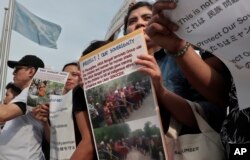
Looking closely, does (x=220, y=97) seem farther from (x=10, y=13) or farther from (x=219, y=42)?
(x=10, y=13)

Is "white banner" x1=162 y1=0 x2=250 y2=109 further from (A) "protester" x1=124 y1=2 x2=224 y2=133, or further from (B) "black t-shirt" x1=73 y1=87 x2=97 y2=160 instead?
(B) "black t-shirt" x1=73 y1=87 x2=97 y2=160

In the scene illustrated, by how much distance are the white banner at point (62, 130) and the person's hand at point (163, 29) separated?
793 millimetres

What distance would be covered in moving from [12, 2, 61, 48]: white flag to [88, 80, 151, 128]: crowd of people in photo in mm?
5280

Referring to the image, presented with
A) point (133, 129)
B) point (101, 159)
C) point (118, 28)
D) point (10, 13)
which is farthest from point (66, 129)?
point (10, 13)

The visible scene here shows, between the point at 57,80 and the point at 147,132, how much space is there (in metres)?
1.23

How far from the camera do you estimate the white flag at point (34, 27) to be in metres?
6.70

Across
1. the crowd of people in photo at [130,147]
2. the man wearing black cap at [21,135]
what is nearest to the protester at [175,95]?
the crowd of people in photo at [130,147]

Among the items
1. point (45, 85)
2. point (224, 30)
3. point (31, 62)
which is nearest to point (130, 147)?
point (224, 30)

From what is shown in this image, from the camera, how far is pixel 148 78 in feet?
4.22

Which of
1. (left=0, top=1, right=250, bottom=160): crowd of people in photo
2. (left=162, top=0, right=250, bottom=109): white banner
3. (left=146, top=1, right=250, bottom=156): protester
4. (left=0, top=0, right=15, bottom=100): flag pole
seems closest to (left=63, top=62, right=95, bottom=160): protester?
(left=0, top=1, right=250, bottom=160): crowd of people in photo

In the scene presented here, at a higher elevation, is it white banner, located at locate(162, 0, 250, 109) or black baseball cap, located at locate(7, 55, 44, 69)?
black baseball cap, located at locate(7, 55, 44, 69)

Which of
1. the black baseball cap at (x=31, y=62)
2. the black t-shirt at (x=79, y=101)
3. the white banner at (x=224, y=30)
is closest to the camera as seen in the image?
the white banner at (x=224, y=30)

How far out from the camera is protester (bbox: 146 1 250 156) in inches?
42.9

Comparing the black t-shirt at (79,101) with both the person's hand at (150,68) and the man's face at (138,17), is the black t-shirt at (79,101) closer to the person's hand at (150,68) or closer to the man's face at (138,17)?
the man's face at (138,17)
